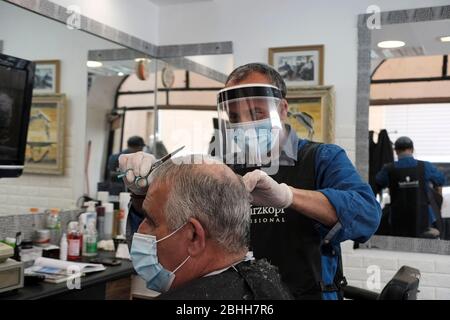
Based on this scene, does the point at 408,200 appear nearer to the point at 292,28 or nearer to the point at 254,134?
the point at 292,28

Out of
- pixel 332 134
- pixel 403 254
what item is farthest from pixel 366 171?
pixel 403 254

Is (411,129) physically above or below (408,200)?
above

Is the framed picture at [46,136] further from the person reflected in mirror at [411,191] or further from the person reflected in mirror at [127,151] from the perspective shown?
the person reflected in mirror at [411,191]

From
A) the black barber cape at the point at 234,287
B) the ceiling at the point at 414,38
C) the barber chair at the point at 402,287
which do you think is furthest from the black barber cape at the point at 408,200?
the black barber cape at the point at 234,287

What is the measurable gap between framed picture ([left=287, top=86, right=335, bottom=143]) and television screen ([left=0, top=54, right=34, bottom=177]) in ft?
5.06

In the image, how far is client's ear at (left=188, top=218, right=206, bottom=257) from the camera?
1.16 m

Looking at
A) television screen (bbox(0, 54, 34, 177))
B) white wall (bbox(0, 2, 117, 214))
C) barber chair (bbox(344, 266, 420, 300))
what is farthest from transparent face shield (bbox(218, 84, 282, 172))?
white wall (bbox(0, 2, 117, 214))

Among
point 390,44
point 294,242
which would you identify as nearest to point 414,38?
point 390,44

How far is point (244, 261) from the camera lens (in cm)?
128

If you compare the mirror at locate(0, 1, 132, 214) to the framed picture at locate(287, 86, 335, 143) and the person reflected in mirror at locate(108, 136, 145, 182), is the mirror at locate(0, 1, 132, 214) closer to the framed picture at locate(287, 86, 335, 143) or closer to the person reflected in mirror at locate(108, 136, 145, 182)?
the person reflected in mirror at locate(108, 136, 145, 182)

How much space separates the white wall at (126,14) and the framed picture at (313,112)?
1.20 m

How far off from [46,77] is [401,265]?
2.33 meters

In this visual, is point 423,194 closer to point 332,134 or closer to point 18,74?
point 332,134

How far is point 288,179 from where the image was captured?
1.54 meters
